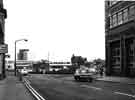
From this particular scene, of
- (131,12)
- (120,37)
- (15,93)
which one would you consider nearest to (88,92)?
(15,93)

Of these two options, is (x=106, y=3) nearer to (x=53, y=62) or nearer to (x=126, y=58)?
(x=126, y=58)

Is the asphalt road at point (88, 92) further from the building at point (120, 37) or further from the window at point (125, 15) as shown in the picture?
the window at point (125, 15)

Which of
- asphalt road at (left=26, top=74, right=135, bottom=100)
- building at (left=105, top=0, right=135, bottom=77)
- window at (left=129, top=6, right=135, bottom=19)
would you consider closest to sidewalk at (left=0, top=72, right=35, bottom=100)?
asphalt road at (left=26, top=74, right=135, bottom=100)

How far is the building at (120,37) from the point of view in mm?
45688

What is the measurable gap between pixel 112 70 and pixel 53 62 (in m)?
134

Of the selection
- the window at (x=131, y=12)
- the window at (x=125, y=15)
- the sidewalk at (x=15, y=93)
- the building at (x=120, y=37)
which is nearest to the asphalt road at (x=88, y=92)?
the sidewalk at (x=15, y=93)

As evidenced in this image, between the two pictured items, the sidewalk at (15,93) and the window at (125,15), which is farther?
the window at (125,15)

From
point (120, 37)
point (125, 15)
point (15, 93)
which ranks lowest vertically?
point (15, 93)

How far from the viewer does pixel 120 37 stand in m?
48.6

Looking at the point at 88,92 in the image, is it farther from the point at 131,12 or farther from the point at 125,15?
the point at 125,15

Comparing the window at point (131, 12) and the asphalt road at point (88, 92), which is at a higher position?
the window at point (131, 12)

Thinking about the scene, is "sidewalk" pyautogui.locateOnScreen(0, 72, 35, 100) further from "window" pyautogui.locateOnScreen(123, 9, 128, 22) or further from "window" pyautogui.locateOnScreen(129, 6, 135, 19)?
"window" pyautogui.locateOnScreen(123, 9, 128, 22)

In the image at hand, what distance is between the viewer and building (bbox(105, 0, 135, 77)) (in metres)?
45.7

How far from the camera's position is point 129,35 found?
45.5 m
